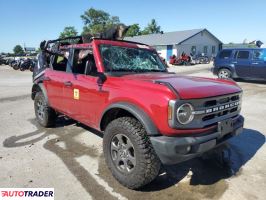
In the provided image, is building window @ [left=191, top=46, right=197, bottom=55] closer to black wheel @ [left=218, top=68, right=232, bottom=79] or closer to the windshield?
black wheel @ [left=218, top=68, right=232, bottom=79]

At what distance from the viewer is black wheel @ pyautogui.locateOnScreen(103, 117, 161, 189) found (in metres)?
3.54

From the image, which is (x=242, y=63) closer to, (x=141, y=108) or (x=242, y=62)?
(x=242, y=62)

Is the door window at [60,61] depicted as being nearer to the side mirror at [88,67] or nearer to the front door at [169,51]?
the side mirror at [88,67]

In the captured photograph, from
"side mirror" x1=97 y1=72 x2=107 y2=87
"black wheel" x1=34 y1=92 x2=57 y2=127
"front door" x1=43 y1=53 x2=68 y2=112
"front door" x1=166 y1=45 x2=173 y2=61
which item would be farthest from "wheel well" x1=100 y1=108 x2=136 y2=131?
"front door" x1=166 y1=45 x2=173 y2=61

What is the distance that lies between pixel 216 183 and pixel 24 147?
A: 3.41 m

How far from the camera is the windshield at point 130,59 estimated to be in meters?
4.65

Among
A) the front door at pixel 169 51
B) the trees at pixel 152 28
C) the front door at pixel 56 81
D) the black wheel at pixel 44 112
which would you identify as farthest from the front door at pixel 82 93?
the trees at pixel 152 28

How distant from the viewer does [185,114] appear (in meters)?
3.35

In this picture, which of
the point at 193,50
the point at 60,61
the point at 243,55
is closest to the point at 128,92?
the point at 60,61

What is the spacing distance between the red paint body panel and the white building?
115ft

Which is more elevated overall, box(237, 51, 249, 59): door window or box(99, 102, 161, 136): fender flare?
box(237, 51, 249, 59): door window

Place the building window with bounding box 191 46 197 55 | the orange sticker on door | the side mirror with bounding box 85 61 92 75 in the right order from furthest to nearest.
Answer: the building window with bounding box 191 46 197 55, the orange sticker on door, the side mirror with bounding box 85 61 92 75

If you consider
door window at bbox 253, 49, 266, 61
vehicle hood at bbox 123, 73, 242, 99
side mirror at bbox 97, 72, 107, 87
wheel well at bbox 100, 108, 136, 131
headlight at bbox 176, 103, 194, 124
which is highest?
door window at bbox 253, 49, 266, 61

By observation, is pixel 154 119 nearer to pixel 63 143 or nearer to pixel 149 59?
pixel 149 59
